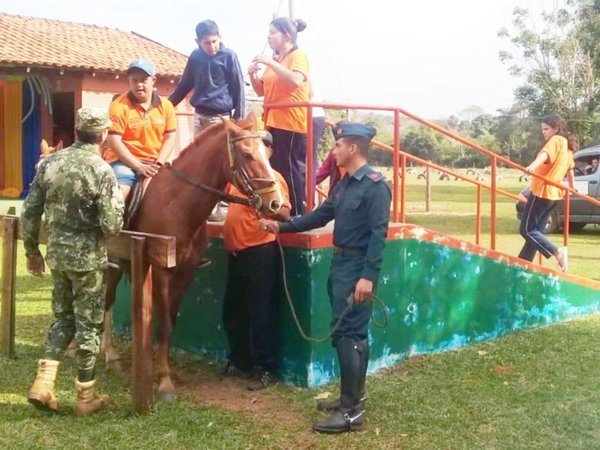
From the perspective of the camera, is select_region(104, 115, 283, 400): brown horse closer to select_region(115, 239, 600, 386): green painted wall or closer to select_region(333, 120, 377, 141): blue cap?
select_region(333, 120, 377, 141): blue cap

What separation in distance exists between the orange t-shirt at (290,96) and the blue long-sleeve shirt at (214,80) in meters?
0.46

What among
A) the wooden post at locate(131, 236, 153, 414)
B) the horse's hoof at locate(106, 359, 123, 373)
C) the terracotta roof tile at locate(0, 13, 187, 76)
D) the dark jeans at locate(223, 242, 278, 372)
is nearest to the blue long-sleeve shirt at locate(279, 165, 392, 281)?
the dark jeans at locate(223, 242, 278, 372)

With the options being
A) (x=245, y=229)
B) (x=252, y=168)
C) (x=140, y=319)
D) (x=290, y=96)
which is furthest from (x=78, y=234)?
(x=290, y=96)

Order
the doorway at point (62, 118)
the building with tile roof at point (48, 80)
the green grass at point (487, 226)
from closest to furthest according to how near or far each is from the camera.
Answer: the green grass at point (487, 226) → the building with tile roof at point (48, 80) → the doorway at point (62, 118)

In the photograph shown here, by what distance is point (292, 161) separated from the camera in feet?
21.4

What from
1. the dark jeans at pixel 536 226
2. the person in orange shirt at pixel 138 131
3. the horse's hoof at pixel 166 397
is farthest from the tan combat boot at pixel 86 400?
the dark jeans at pixel 536 226

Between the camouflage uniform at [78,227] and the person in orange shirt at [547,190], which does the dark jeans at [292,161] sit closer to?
the camouflage uniform at [78,227]

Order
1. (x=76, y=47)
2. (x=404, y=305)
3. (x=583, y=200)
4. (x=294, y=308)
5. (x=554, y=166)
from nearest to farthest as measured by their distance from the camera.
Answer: (x=294, y=308) → (x=404, y=305) → (x=554, y=166) → (x=583, y=200) → (x=76, y=47)

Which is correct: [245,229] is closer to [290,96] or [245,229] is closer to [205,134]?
[205,134]

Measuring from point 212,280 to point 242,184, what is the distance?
1518 mm

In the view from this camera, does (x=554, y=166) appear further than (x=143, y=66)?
Yes

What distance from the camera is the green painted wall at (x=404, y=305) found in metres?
5.97

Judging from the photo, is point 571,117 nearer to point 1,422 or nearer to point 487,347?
point 487,347

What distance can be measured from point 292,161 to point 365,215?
5.46ft
